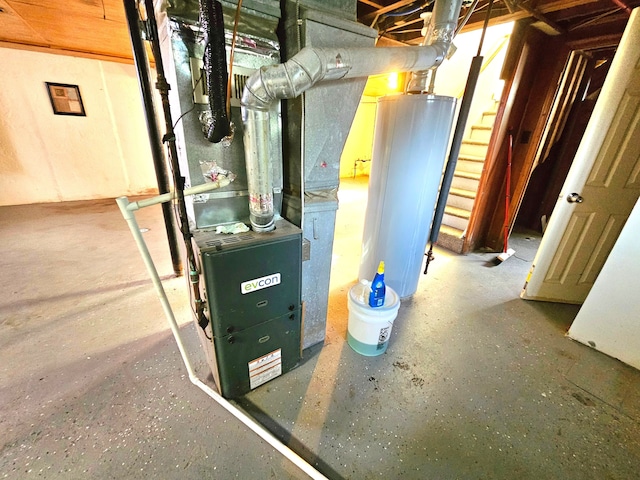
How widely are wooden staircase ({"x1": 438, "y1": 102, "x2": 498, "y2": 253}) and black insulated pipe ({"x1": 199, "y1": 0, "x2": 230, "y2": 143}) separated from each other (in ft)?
9.21

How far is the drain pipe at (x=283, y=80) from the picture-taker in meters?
0.90

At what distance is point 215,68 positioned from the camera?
88 cm

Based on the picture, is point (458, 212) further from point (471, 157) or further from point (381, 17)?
point (381, 17)

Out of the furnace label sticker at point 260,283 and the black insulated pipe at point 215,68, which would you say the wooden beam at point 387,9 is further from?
the furnace label sticker at point 260,283

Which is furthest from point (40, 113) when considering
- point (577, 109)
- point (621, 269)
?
point (577, 109)

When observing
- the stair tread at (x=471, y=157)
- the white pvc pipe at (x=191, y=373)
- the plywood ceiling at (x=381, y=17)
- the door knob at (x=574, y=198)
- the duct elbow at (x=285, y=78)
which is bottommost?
the white pvc pipe at (x=191, y=373)

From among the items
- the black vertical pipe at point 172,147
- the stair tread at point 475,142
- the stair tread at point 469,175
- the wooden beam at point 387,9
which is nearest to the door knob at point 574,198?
the stair tread at point 469,175

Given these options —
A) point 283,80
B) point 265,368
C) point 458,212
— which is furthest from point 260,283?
point 458,212

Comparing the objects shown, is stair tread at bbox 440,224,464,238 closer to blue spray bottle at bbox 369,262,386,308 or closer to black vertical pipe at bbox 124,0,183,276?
blue spray bottle at bbox 369,262,386,308

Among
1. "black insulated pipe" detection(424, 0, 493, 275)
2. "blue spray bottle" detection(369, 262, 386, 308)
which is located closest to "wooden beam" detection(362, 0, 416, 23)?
"black insulated pipe" detection(424, 0, 493, 275)

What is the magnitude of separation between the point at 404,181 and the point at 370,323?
981 millimetres

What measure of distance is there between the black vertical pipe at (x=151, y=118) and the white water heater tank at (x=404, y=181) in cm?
136

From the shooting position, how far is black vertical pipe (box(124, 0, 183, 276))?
1053mm

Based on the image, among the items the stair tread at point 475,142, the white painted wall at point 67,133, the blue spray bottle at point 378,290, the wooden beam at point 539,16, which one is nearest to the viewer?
the blue spray bottle at point 378,290
